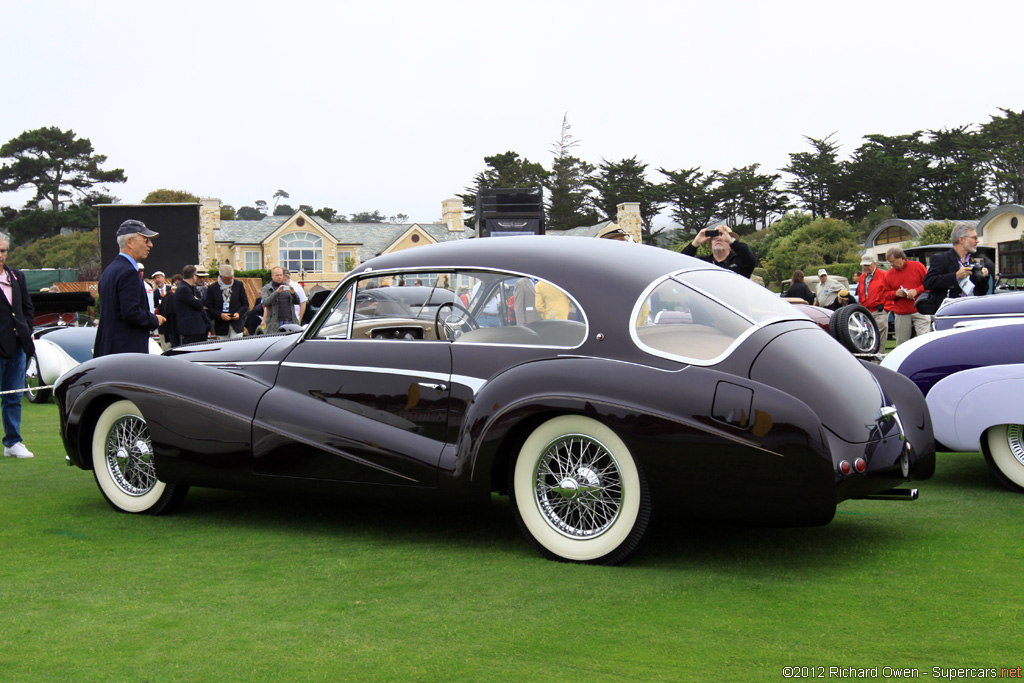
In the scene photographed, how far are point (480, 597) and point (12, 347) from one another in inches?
224

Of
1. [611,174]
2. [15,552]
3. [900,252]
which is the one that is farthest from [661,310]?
[611,174]

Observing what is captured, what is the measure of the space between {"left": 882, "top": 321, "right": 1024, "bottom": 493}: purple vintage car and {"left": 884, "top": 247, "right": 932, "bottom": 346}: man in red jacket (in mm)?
4820

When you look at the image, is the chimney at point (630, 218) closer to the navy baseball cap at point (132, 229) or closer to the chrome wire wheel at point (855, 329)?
the navy baseball cap at point (132, 229)

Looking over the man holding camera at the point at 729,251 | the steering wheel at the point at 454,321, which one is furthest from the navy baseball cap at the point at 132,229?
the man holding camera at the point at 729,251

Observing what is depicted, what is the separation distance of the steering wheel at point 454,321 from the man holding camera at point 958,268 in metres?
6.09

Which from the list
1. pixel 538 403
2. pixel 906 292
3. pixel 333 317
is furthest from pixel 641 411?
pixel 906 292

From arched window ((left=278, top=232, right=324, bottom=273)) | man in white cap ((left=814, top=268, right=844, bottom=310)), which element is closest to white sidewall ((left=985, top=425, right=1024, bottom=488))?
man in white cap ((left=814, top=268, right=844, bottom=310))

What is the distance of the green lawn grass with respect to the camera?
309cm

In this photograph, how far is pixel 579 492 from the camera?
4.26m

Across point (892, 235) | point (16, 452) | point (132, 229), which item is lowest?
point (16, 452)

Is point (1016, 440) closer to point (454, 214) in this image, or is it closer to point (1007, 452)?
point (1007, 452)

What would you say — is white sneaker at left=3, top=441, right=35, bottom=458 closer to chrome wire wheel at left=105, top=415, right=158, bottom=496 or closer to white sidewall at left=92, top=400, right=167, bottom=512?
white sidewall at left=92, top=400, right=167, bottom=512

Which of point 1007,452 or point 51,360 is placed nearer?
point 1007,452

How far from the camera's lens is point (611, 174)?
8506 centimetres
